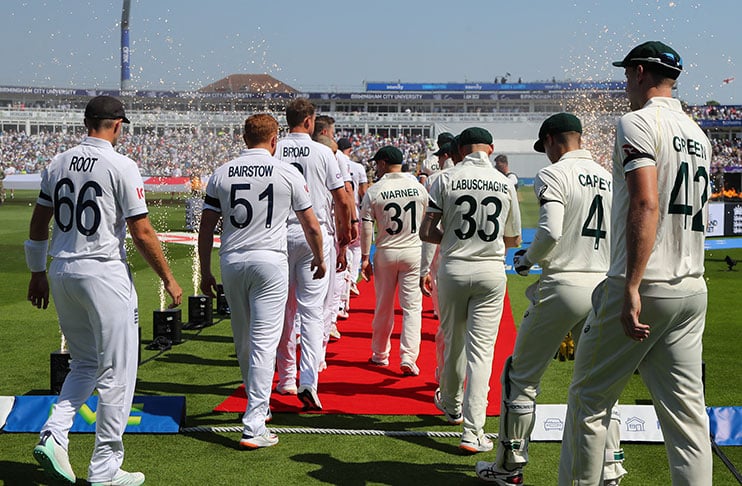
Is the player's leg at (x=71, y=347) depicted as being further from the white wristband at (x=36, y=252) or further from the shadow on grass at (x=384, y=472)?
the shadow on grass at (x=384, y=472)

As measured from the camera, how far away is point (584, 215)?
5.11 metres

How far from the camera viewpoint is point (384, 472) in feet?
17.6

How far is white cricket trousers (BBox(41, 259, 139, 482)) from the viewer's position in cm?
491

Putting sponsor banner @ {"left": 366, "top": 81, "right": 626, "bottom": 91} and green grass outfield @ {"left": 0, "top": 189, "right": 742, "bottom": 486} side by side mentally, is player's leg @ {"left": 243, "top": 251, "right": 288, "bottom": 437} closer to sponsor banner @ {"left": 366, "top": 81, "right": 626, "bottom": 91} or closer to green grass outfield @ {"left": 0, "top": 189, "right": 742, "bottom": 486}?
green grass outfield @ {"left": 0, "top": 189, "right": 742, "bottom": 486}

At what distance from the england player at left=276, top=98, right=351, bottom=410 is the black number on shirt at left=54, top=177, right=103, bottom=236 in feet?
7.30

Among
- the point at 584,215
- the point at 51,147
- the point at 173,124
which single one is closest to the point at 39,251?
the point at 584,215

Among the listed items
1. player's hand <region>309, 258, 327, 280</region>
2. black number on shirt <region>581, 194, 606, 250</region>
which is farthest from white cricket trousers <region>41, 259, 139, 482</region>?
black number on shirt <region>581, 194, 606, 250</region>

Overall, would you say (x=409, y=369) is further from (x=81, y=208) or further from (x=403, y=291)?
(x=81, y=208)

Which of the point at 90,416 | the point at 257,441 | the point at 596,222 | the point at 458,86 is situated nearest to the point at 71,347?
the point at 90,416

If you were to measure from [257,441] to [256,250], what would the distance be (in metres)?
1.34

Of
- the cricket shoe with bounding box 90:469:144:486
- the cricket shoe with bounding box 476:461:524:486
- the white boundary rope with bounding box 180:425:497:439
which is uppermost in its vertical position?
the cricket shoe with bounding box 476:461:524:486

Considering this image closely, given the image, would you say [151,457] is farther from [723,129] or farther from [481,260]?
[723,129]

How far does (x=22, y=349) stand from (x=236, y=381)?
2.99m

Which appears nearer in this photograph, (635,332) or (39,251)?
(635,332)
